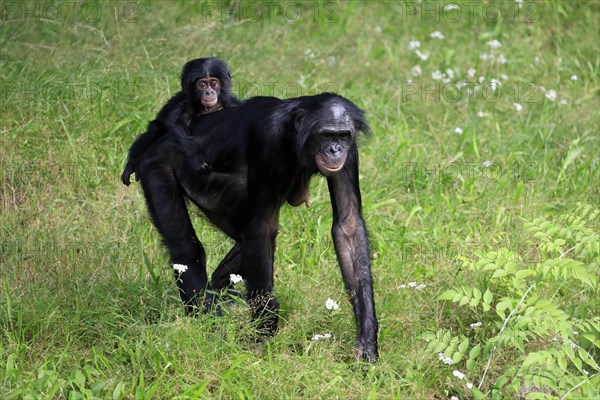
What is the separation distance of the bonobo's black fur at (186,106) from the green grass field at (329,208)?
73 centimetres

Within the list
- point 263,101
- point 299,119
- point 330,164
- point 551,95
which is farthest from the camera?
point 551,95

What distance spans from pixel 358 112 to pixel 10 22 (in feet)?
16.0

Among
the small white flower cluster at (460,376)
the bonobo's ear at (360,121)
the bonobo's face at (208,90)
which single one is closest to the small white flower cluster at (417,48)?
the bonobo's face at (208,90)

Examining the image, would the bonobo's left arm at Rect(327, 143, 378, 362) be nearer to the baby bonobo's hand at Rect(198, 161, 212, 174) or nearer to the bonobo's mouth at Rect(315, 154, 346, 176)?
the bonobo's mouth at Rect(315, 154, 346, 176)

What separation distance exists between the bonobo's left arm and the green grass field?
36cm

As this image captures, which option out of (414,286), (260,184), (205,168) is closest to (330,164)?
(260,184)

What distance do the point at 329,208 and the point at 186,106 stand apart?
1.71m

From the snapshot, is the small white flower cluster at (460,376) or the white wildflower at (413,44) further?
the white wildflower at (413,44)

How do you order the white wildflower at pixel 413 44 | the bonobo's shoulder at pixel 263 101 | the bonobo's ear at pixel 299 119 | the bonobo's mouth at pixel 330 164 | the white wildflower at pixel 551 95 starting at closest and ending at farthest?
the bonobo's mouth at pixel 330 164, the bonobo's ear at pixel 299 119, the bonobo's shoulder at pixel 263 101, the white wildflower at pixel 551 95, the white wildflower at pixel 413 44

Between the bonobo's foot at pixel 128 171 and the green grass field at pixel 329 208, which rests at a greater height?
the bonobo's foot at pixel 128 171

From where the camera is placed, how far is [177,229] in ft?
19.6

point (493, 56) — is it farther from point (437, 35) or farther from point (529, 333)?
point (529, 333)

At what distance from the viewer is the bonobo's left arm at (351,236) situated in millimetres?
5527

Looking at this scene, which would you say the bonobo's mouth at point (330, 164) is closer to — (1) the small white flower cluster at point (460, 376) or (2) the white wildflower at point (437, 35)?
(1) the small white flower cluster at point (460, 376)
